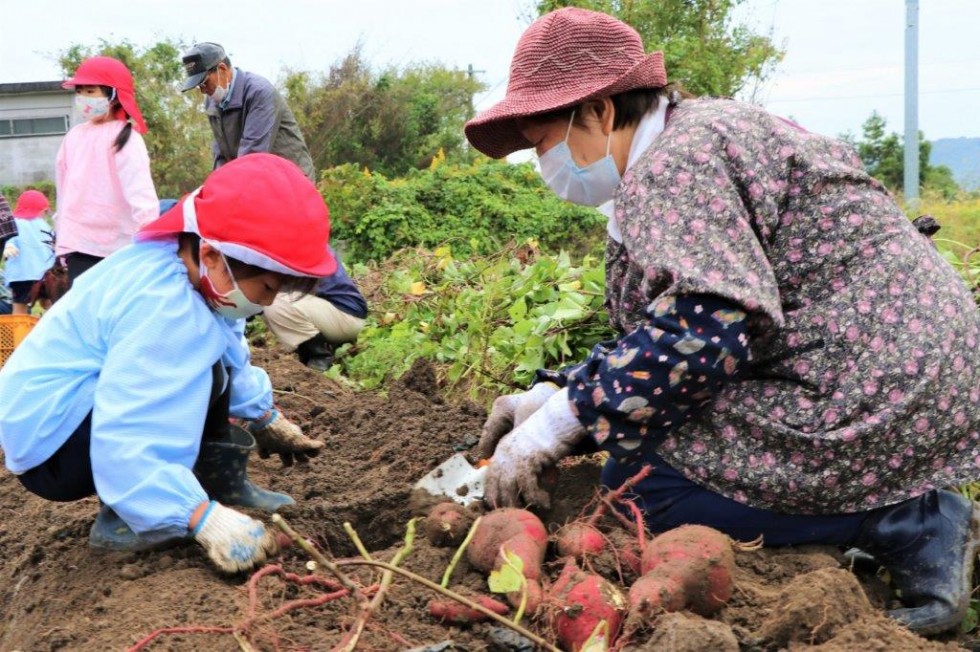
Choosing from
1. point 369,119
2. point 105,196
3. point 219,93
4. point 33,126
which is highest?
point 219,93

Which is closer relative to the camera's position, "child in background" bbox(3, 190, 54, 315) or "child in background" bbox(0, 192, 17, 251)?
"child in background" bbox(0, 192, 17, 251)

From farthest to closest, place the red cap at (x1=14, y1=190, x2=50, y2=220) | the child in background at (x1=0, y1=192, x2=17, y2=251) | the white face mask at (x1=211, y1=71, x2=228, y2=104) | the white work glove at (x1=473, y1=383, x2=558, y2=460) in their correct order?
the red cap at (x1=14, y1=190, x2=50, y2=220) → the child in background at (x1=0, y1=192, x2=17, y2=251) → the white face mask at (x1=211, y1=71, x2=228, y2=104) → the white work glove at (x1=473, y1=383, x2=558, y2=460)

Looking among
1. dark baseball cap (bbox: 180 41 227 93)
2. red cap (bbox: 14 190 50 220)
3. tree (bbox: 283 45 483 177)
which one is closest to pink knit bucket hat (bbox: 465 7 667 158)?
dark baseball cap (bbox: 180 41 227 93)

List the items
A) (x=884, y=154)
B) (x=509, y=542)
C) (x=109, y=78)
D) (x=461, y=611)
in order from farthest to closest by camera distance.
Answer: (x=884, y=154), (x=109, y=78), (x=509, y=542), (x=461, y=611)

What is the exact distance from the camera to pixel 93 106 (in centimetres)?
511

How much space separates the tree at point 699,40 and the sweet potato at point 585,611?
1050cm

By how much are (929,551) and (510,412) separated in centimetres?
105

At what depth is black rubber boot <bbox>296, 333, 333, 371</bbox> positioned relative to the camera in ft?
18.3

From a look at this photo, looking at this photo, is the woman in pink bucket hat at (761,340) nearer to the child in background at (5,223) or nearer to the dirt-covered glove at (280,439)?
the dirt-covered glove at (280,439)

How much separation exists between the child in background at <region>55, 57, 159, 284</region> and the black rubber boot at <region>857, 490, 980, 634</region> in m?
3.96

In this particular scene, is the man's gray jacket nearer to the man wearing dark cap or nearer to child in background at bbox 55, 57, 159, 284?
the man wearing dark cap

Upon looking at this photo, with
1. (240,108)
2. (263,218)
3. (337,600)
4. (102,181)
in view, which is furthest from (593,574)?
(240,108)

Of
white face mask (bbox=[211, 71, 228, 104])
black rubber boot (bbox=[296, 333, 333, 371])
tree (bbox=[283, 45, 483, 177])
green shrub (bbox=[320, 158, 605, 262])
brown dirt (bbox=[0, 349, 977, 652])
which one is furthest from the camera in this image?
tree (bbox=[283, 45, 483, 177])

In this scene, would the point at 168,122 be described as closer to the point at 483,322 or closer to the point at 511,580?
the point at 483,322
